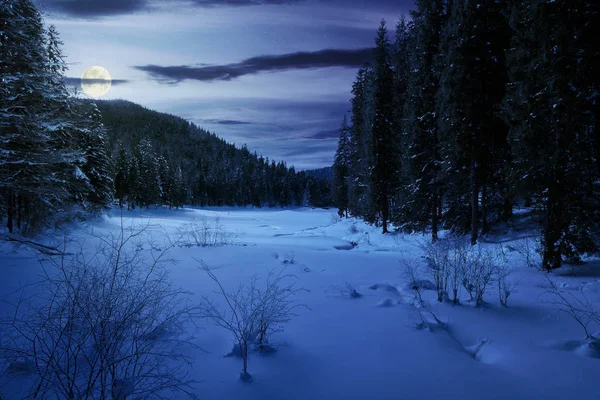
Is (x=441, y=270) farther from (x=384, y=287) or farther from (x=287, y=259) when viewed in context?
(x=287, y=259)

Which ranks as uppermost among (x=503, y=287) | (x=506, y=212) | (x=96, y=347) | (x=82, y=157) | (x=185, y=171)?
(x=185, y=171)

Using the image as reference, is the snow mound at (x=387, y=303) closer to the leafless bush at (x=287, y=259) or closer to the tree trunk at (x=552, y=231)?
the leafless bush at (x=287, y=259)

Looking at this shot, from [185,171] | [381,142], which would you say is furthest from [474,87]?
[185,171]

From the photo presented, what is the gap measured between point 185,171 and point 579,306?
10535 cm

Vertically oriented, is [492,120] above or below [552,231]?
above

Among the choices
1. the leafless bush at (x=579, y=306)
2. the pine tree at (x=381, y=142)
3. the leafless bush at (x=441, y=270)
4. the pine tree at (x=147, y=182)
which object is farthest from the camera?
the pine tree at (x=147, y=182)

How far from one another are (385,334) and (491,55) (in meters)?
13.8

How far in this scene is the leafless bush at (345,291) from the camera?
613 cm

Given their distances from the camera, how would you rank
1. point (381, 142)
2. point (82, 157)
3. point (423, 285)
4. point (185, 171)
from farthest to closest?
point (185, 171) < point (381, 142) < point (82, 157) < point (423, 285)

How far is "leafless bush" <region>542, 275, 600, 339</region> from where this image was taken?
14.2ft

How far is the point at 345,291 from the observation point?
20.9 ft

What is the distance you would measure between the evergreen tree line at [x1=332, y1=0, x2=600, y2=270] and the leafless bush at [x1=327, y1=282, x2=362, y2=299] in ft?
20.4

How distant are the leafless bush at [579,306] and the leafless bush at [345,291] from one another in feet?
10.8

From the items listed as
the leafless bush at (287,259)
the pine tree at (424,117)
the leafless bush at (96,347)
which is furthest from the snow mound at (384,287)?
the pine tree at (424,117)
